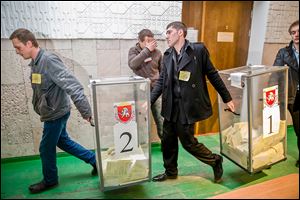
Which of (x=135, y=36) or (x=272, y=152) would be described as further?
(x=272, y=152)

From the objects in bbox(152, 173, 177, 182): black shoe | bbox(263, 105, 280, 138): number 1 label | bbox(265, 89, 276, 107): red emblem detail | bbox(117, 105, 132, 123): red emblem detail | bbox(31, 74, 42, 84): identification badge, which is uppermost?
bbox(31, 74, 42, 84): identification badge

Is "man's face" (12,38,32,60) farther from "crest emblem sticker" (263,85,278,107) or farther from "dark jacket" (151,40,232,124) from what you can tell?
"crest emblem sticker" (263,85,278,107)

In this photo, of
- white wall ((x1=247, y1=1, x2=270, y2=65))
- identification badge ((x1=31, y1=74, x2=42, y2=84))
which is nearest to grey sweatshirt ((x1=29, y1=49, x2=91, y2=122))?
identification badge ((x1=31, y1=74, x2=42, y2=84))

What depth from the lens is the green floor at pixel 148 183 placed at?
124 cm

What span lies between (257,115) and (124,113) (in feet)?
2.95

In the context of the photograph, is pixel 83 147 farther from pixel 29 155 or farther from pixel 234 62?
pixel 234 62

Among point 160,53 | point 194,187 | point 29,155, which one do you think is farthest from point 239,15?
point 29,155

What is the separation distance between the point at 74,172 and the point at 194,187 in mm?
782

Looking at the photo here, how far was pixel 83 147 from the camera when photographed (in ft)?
5.50

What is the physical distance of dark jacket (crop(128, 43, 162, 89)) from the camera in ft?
5.03

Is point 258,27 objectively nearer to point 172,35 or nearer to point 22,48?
point 172,35

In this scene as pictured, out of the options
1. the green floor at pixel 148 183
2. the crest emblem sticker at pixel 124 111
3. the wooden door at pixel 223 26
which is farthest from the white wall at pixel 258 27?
the crest emblem sticker at pixel 124 111

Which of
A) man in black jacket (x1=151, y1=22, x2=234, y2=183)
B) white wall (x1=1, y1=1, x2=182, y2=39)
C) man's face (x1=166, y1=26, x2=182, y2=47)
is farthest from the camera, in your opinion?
man in black jacket (x1=151, y1=22, x2=234, y2=183)

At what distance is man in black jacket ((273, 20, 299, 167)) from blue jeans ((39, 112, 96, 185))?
1.42 metres
